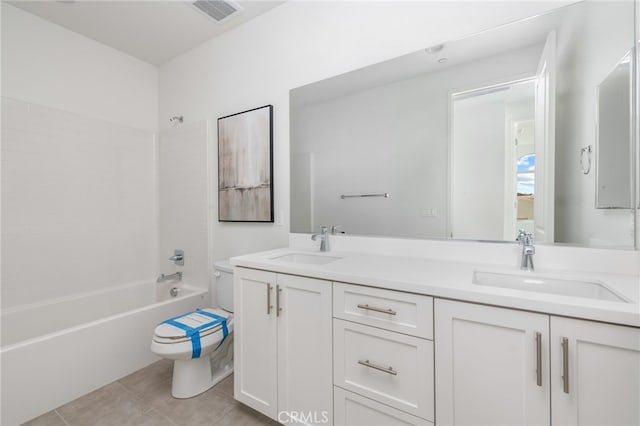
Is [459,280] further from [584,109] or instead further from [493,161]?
[584,109]

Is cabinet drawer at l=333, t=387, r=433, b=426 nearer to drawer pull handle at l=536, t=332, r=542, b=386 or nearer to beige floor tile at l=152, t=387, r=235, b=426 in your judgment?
drawer pull handle at l=536, t=332, r=542, b=386

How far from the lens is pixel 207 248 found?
8.35ft

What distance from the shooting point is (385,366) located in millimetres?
1093

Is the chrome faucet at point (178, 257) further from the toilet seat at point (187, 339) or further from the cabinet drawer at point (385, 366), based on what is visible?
the cabinet drawer at point (385, 366)

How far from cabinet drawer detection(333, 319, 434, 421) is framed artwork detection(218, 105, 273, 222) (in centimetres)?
118

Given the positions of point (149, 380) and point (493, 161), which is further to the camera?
point (149, 380)

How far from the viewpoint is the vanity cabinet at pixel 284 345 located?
125cm

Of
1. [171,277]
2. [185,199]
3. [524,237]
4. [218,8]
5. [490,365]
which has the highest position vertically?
[218,8]

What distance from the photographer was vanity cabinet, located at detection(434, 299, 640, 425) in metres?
0.76

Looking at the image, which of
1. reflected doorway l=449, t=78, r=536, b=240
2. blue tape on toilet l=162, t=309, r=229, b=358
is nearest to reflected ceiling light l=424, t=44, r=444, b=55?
reflected doorway l=449, t=78, r=536, b=240

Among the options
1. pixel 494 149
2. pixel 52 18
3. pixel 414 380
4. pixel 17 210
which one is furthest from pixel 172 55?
pixel 414 380

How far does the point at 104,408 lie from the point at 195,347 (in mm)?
639

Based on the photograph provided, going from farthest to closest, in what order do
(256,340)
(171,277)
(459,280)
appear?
(171,277) < (256,340) < (459,280)

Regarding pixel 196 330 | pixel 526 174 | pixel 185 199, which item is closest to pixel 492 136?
pixel 526 174
